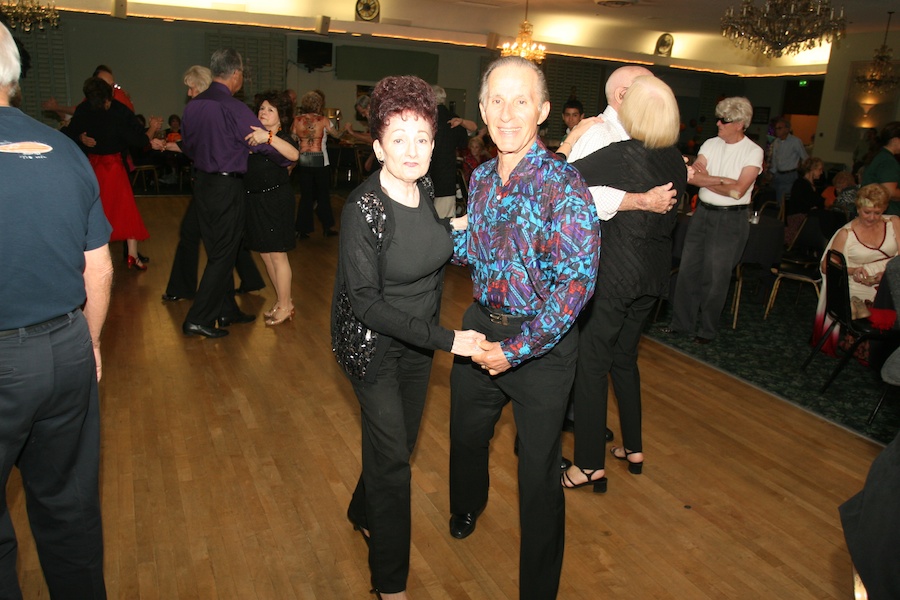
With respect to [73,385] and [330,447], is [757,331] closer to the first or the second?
[330,447]

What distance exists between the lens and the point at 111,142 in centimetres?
615

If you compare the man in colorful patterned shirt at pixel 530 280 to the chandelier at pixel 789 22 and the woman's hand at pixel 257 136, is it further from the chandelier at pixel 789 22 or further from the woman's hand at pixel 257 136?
the chandelier at pixel 789 22

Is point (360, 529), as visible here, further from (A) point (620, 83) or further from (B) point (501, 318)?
(A) point (620, 83)

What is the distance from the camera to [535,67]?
2.07 meters

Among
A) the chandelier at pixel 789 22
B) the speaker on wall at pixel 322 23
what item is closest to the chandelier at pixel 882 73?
the chandelier at pixel 789 22

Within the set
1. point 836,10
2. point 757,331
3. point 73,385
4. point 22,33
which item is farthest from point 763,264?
point 22,33

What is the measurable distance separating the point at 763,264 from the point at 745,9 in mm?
3764

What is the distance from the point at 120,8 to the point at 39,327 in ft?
36.2

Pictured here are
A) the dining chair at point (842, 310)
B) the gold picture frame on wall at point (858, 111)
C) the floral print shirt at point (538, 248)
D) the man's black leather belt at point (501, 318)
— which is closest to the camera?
the floral print shirt at point (538, 248)

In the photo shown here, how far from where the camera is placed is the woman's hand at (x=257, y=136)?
14.4 feet

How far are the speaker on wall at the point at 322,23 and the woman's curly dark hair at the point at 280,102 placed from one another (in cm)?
796

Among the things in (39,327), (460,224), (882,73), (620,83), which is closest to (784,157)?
(882,73)

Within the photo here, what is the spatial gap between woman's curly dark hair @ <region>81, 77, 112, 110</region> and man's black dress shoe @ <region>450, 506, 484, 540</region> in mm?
4938

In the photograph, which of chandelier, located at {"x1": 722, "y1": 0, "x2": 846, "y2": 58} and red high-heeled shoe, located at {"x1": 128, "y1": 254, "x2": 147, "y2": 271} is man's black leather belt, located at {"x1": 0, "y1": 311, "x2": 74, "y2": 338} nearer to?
red high-heeled shoe, located at {"x1": 128, "y1": 254, "x2": 147, "y2": 271}
